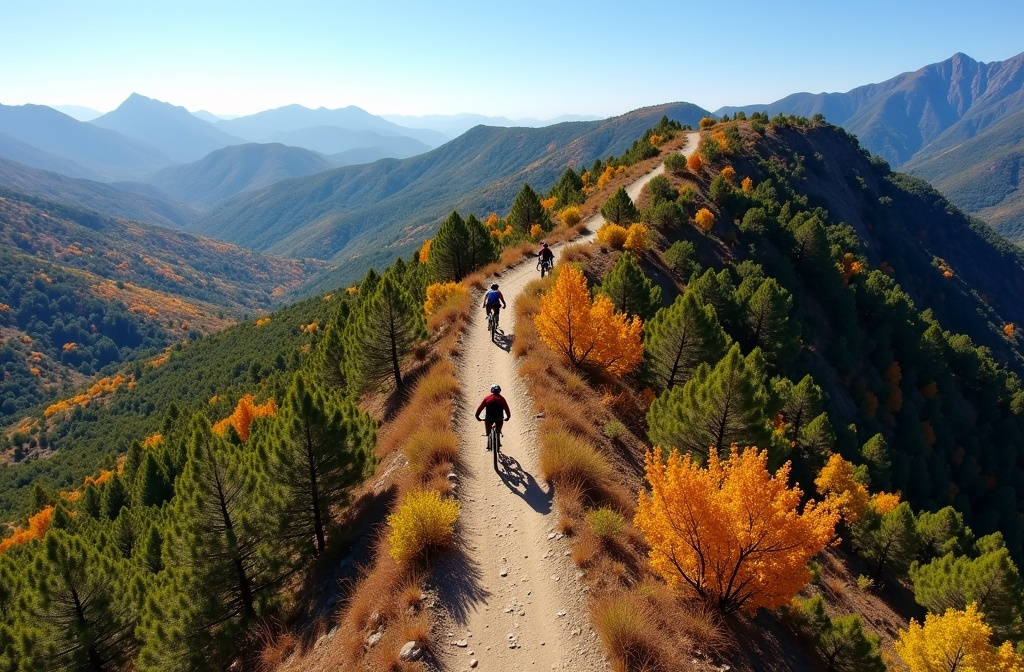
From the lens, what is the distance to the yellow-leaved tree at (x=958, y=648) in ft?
55.7

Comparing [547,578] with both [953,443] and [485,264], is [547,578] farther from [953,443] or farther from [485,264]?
[953,443]

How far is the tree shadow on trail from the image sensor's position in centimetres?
1308

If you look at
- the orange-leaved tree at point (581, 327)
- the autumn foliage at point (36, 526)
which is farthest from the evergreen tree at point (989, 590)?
the autumn foliage at point (36, 526)

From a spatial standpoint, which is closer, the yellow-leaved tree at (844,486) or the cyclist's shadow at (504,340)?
the cyclist's shadow at (504,340)

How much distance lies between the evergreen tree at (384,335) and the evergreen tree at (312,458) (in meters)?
7.74

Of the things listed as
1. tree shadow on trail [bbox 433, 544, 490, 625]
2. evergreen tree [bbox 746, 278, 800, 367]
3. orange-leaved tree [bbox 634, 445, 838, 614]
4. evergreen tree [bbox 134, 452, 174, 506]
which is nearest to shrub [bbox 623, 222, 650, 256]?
evergreen tree [bbox 746, 278, 800, 367]

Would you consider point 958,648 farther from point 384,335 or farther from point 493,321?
point 384,335

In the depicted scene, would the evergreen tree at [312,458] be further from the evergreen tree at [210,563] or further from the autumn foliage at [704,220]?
the autumn foliage at [704,220]

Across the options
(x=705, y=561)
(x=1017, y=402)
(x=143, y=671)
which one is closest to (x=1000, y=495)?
(x=1017, y=402)

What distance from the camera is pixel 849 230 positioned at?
91.6 metres

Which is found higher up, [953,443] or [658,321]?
[658,321]

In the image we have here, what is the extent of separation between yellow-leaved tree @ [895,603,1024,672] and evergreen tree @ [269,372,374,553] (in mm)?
21310

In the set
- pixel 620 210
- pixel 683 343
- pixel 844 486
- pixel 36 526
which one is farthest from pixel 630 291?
pixel 36 526

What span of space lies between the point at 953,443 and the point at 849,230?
40.7 m
